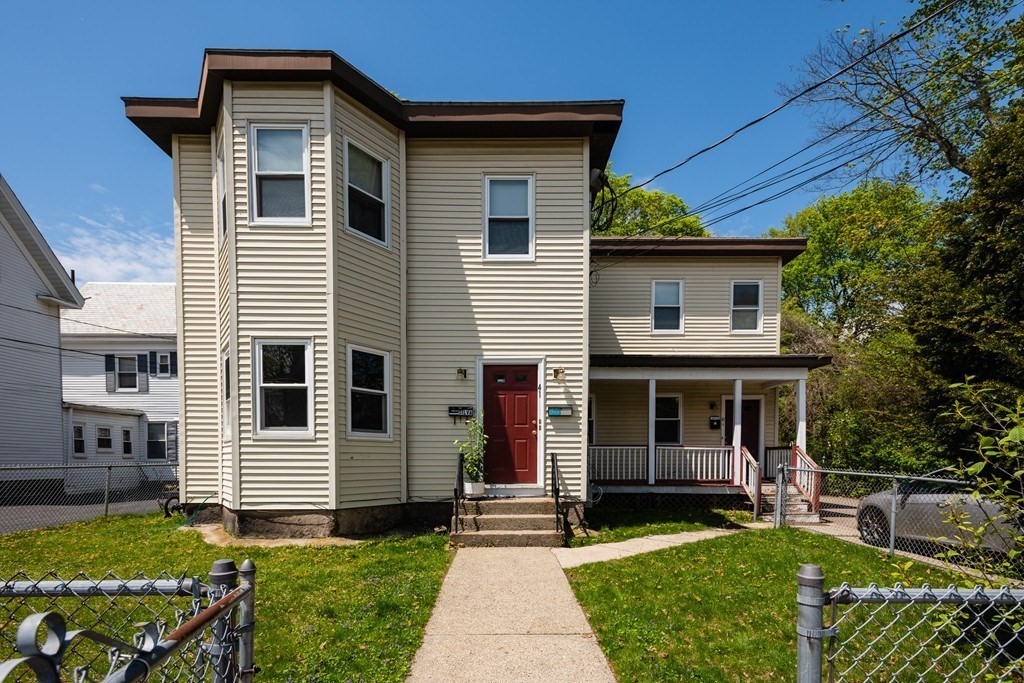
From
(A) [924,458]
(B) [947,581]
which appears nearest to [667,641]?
(B) [947,581]

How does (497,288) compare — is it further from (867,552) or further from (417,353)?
(867,552)

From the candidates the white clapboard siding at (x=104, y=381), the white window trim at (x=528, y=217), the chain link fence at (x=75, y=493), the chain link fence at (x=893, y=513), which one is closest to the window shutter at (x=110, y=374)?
the white clapboard siding at (x=104, y=381)

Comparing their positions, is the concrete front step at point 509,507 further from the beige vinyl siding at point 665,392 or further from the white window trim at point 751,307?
the white window trim at point 751,307

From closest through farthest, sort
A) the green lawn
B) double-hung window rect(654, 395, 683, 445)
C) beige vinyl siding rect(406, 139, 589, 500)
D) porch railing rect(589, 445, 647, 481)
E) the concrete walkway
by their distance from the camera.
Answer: the concrete walkway → the green lawn → beige vinyl siding rect(406, 139, 589, 500) → porch railing rect(589, 445, 647, 481) → double-hung window rect(654, 395, 683, 445)

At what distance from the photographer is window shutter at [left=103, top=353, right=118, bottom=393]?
806 inches

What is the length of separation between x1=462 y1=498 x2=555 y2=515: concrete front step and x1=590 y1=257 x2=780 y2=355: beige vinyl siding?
5710mm

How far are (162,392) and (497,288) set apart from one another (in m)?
18.8

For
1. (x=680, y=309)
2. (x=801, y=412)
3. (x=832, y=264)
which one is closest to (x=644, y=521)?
(x=801, y=412)

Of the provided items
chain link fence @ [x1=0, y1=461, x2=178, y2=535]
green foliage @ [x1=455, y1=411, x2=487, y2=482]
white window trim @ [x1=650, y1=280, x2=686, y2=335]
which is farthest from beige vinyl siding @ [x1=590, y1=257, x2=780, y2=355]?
chain link fence @ [x1=0, y1=461, x2=178, y2=535]

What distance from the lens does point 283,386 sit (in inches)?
291

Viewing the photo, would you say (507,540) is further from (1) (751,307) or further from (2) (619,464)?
(1) (751,307)

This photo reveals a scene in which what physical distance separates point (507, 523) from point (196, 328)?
20.8 feet

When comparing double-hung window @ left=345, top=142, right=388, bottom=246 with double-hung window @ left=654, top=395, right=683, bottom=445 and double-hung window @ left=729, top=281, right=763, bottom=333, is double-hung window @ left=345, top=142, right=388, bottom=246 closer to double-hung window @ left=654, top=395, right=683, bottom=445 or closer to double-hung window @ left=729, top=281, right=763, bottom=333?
double-hung window @ left=654, top=395, right=683, bottom=445

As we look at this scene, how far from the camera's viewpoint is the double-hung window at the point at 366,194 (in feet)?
25.9
